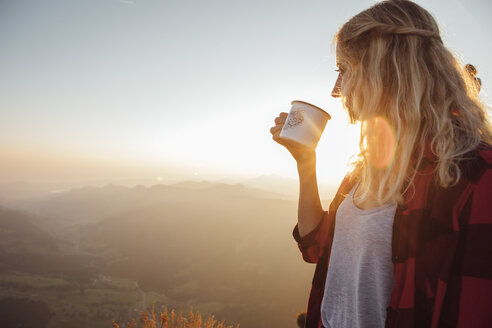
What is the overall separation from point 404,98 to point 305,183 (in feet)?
2.64

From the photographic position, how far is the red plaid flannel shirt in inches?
36.1

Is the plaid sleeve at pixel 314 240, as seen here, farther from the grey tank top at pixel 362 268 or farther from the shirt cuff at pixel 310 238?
the grey tank top at pixel 362 268

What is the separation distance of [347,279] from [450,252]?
22.5 inches

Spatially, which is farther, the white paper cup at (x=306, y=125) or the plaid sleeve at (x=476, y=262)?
the white paper cup at (x=306, y=125)

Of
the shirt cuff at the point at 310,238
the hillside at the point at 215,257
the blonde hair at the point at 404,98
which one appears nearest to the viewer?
the blonde hair at the point at 404,98

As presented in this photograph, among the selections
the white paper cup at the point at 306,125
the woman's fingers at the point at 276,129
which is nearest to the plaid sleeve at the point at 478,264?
the white paper cup at the point at 306,125

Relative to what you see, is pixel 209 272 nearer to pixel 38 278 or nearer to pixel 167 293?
pixel 167 293

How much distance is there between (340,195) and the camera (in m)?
1.85

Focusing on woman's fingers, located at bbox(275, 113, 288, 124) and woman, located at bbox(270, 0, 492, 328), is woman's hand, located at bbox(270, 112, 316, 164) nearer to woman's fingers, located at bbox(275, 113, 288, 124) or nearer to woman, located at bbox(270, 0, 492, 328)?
woman's fingers, located at bbox(275, 113, 288, 124)

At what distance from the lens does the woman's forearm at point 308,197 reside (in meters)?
1.80

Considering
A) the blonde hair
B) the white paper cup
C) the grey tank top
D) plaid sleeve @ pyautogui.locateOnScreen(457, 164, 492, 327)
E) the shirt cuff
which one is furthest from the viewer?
the shirt cuff

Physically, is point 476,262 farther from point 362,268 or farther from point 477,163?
point 362,268

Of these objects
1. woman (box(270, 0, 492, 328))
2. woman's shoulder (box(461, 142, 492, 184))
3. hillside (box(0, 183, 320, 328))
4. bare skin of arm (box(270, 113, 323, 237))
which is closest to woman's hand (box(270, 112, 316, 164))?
bare skin of arm (box(270, 113, 323, 237))

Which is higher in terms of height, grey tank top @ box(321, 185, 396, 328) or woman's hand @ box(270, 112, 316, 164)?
woman's hand @ box(270, 112, 316, 164)
